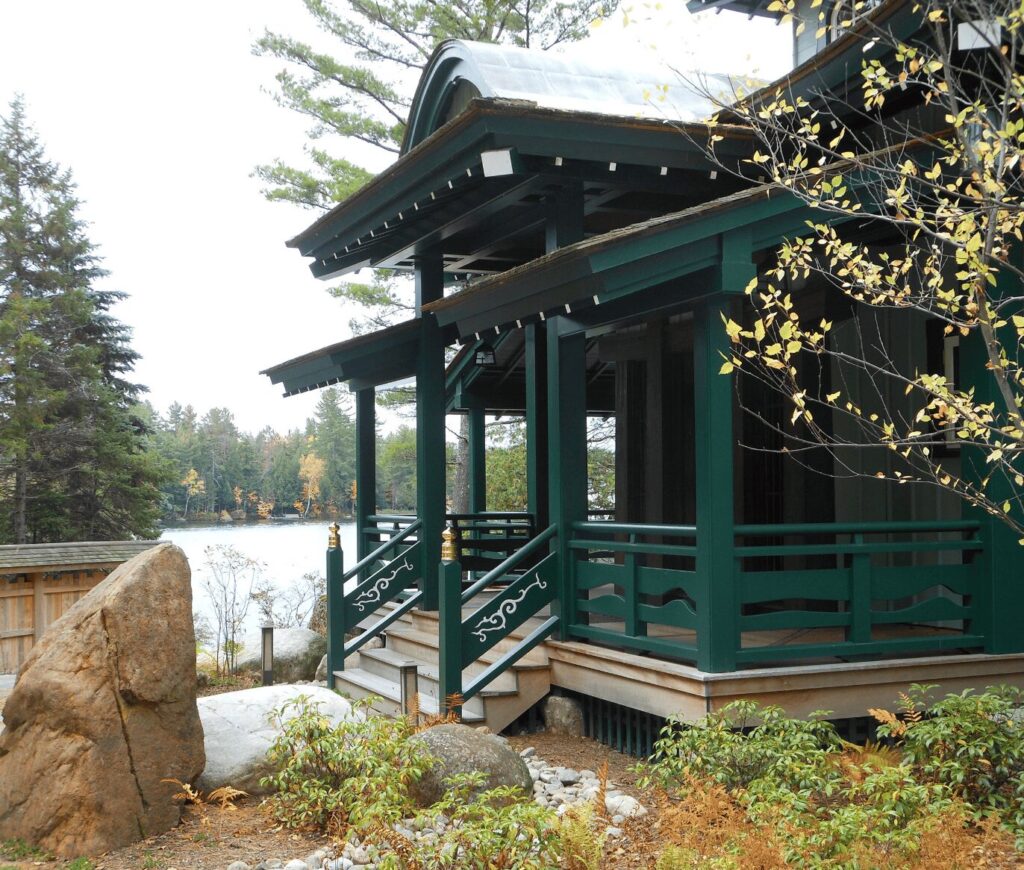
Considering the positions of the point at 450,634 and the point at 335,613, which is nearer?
the point at 450,634

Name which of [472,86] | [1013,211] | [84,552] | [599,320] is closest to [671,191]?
[599,320]

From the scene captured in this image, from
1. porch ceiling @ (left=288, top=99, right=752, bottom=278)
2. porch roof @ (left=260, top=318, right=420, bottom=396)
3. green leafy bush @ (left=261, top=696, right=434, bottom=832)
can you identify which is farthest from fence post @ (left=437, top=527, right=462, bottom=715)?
porch roof @ (left=260, top=318, right=420, bottom=396)

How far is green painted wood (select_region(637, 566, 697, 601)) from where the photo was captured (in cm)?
758

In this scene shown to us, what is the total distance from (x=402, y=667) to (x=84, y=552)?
25.9 feet

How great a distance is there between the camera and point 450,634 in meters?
8.48

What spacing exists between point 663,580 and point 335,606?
4100 mm

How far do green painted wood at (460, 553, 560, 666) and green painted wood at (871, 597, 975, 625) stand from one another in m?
2.57

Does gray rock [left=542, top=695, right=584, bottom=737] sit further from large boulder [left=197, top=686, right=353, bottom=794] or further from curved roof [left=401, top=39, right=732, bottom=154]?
curved roof [left=401, top=39, right=732, bottom=154]

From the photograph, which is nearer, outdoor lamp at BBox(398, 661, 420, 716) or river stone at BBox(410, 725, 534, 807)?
river stone at BBox(410, 725, 534, 807)

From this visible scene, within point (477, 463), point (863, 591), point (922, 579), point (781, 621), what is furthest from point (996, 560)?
point (477, 463)

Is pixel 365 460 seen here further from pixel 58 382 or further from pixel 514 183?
pixel 58 382

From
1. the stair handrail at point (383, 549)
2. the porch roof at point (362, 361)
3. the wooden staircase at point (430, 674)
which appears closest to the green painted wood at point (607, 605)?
the wooden staircase at point (430, 674)

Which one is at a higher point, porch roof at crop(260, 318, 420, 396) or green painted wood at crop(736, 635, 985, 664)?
porch roof at crop(260, 318, 420, 396)

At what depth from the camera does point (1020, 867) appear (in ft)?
17.3
